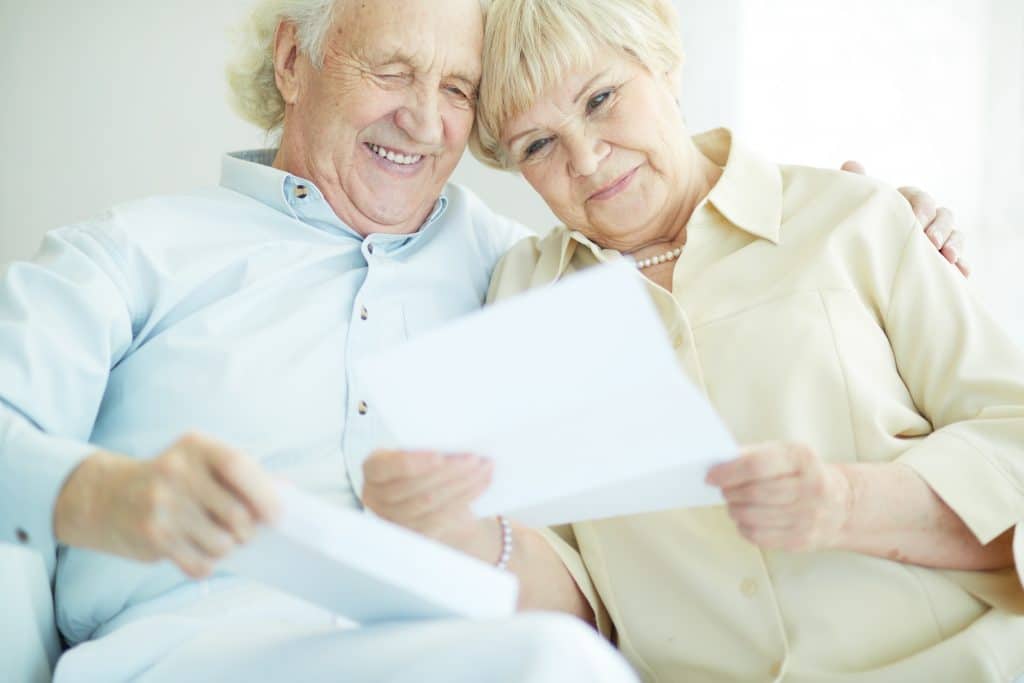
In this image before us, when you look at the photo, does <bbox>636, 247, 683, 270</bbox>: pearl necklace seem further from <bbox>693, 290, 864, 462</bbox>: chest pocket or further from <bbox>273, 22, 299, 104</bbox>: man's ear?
<bbox>273, 22, 299, 104</bbox>: man's ear

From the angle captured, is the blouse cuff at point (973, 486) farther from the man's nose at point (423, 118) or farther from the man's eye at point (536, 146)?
the man's nose at point (423, 118)

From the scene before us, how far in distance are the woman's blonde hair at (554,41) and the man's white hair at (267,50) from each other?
0.13 meters

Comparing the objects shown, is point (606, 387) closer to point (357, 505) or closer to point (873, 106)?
point (357, 505)

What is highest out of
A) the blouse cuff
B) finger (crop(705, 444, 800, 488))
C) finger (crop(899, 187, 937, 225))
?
finger (crop(899, 187, 937, 225))

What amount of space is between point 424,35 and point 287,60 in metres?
0.30

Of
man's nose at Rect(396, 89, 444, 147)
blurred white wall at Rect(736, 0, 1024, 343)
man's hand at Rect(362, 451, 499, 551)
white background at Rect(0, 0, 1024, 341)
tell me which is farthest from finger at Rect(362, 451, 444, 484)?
blurred white wall at Rect(736, 0, 1024, 343)

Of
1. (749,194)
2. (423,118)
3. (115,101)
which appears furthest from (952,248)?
(115,101)

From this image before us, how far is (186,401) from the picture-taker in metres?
1.35

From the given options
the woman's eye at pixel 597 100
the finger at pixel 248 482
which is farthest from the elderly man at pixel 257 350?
the woman's eye at pixel 597 100

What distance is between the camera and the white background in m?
2.08

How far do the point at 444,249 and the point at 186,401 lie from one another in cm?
48

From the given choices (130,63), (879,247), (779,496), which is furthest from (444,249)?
(130,63)

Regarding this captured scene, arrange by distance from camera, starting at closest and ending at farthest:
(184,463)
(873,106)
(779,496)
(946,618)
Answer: (184,463)
(779,496)
(946,618)
(873,106)

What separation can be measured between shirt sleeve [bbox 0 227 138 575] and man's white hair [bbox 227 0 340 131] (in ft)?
1.55
